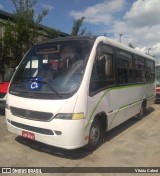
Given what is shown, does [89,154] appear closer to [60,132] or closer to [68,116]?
[60,132]

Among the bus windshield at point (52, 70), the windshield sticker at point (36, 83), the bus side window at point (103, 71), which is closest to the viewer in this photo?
the bus windshield at point (52, 70)

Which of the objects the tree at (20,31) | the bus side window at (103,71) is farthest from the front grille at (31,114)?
the tree at (20,31)

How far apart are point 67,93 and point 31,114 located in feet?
3.12

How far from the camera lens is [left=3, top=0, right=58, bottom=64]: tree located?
19016 millimetres

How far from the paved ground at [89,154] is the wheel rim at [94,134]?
24 centimetres

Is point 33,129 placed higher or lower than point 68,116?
lower

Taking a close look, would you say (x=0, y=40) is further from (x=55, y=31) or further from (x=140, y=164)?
(x=140, y=164)

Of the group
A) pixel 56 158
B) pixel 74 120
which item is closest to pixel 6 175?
pixel 56 158

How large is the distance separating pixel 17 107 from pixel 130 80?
434 cm

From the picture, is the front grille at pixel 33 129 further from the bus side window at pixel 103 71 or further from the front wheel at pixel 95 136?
the bus side window at pixel 103 71

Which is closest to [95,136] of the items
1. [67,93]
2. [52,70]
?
[67,93]

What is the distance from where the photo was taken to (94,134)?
6645 millimetres

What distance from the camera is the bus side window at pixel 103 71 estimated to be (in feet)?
21.1

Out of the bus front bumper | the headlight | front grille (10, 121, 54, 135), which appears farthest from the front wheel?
front grille (10, 121, 54, 135)
